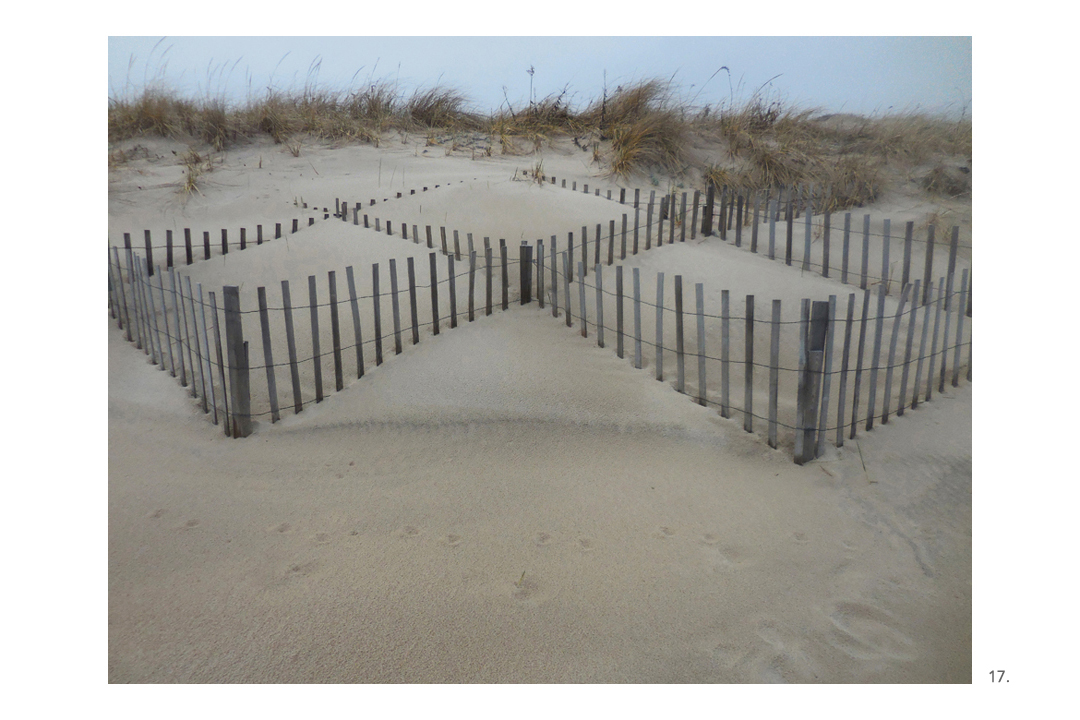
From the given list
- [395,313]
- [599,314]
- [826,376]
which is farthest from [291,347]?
[826,376]

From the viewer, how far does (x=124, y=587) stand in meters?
2.58

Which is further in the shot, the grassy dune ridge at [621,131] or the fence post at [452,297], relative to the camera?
the grassy dune ridge at [621,131]

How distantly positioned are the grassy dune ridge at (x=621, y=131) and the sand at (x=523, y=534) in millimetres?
5449

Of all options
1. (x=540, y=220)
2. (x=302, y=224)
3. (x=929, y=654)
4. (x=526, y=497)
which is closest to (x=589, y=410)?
(x=526, y=497)

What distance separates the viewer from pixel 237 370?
141 inches

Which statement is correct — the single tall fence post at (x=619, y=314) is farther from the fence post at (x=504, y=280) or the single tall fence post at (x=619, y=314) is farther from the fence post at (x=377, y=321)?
the fence post at (x=377, y=321)

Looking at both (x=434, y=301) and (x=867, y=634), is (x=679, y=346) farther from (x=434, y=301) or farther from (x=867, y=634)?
(x=867, y=634)

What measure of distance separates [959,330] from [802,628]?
2756 millimetres

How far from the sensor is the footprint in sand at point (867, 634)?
7.59 ft

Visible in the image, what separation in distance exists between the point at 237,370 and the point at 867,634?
121 inches

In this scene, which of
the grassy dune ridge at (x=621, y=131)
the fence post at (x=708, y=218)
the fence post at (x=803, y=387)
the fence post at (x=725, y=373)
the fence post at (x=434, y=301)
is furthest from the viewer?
the grassy dune ridge at (x=621, y=131)

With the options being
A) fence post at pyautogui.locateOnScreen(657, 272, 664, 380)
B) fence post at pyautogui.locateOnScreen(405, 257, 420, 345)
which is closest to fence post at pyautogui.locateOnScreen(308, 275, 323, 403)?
fence post at pyautogui.locateOnScreen(405, 257, 420, 345)

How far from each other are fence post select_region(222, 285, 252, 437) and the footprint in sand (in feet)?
9.50

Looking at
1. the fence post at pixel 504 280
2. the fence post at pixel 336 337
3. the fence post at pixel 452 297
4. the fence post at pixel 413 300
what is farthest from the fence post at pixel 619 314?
the fence post at pixel 336 337
